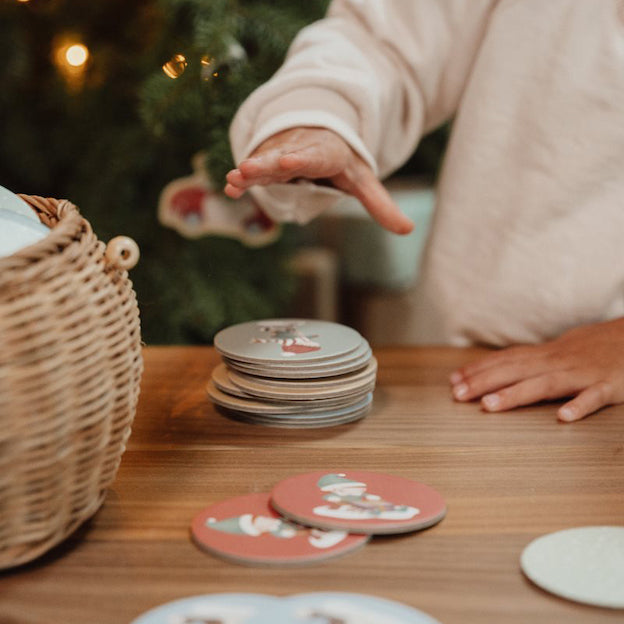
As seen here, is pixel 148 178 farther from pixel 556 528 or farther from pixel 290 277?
pixel 556 528

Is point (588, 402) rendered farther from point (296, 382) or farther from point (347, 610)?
point (347, 610)

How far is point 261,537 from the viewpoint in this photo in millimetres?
525

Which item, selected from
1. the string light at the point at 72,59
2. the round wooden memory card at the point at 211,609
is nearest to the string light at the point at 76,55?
the string light at the point at 72,59

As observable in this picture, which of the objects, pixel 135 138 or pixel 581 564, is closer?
pixel 581 564

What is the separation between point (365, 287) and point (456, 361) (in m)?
1.35

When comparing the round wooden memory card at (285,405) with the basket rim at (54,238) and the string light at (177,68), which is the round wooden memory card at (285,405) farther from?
the string light at (177,68)

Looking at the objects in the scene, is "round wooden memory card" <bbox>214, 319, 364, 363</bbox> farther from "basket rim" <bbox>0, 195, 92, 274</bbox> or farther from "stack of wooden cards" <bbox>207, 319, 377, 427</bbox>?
"basket rim" <bbox>0, 195, 92, 274</bbox>

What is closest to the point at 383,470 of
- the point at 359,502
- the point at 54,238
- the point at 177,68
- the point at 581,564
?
the point at 359,502

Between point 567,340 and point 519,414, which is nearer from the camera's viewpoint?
point 519,414

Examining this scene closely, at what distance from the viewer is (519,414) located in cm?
78

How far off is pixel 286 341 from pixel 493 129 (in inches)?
17.4

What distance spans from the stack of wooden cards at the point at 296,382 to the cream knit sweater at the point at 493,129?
25cm

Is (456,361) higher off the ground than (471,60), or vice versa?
(471,60)

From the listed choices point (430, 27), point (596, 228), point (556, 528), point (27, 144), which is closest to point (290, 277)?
point (27, 144)
